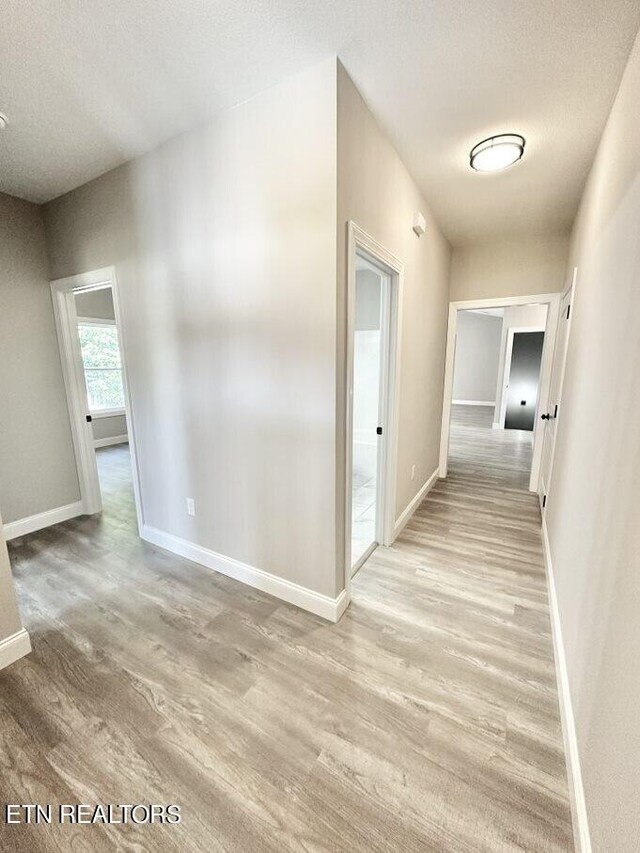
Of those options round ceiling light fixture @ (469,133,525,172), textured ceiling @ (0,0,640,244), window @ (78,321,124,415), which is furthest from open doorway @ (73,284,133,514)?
round ceiling light fixture @ (469,133,525,172)

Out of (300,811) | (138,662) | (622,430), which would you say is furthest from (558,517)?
(138,662)

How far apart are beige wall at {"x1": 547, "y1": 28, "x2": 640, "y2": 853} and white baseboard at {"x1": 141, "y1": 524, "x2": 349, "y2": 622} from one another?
1121 mm

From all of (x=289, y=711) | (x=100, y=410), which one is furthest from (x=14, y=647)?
(x=100, y=410)

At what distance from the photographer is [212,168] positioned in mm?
1914

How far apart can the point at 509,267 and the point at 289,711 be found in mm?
4235

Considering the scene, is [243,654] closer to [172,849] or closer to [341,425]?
[172,849]

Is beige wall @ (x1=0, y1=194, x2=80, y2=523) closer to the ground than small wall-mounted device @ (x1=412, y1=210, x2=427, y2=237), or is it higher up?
closer to the ground

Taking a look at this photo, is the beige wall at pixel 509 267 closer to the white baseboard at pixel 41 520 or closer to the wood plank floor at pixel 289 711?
the wood plank floor at pixel 289 711

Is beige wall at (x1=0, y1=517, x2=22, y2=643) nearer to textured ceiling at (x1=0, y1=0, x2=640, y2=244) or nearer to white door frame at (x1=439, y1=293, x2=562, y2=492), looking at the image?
textured ceiling at (x1=0, y1=0, x2=640, y2=244)

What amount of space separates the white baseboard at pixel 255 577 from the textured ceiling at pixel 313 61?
261 cm

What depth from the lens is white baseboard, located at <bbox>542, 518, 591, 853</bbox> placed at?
1.01 meters

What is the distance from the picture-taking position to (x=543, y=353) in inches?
142

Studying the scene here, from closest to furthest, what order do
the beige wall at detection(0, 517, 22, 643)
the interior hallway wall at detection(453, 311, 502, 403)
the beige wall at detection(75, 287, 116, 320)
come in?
the beige wall at detection(0, 517, 22, 643)
the beige wall at detection(75, 287, 116, 320)
the interior hallway wall at detection(453, 311, 502, 403)

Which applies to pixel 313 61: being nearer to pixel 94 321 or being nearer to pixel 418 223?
pixel 418 223
